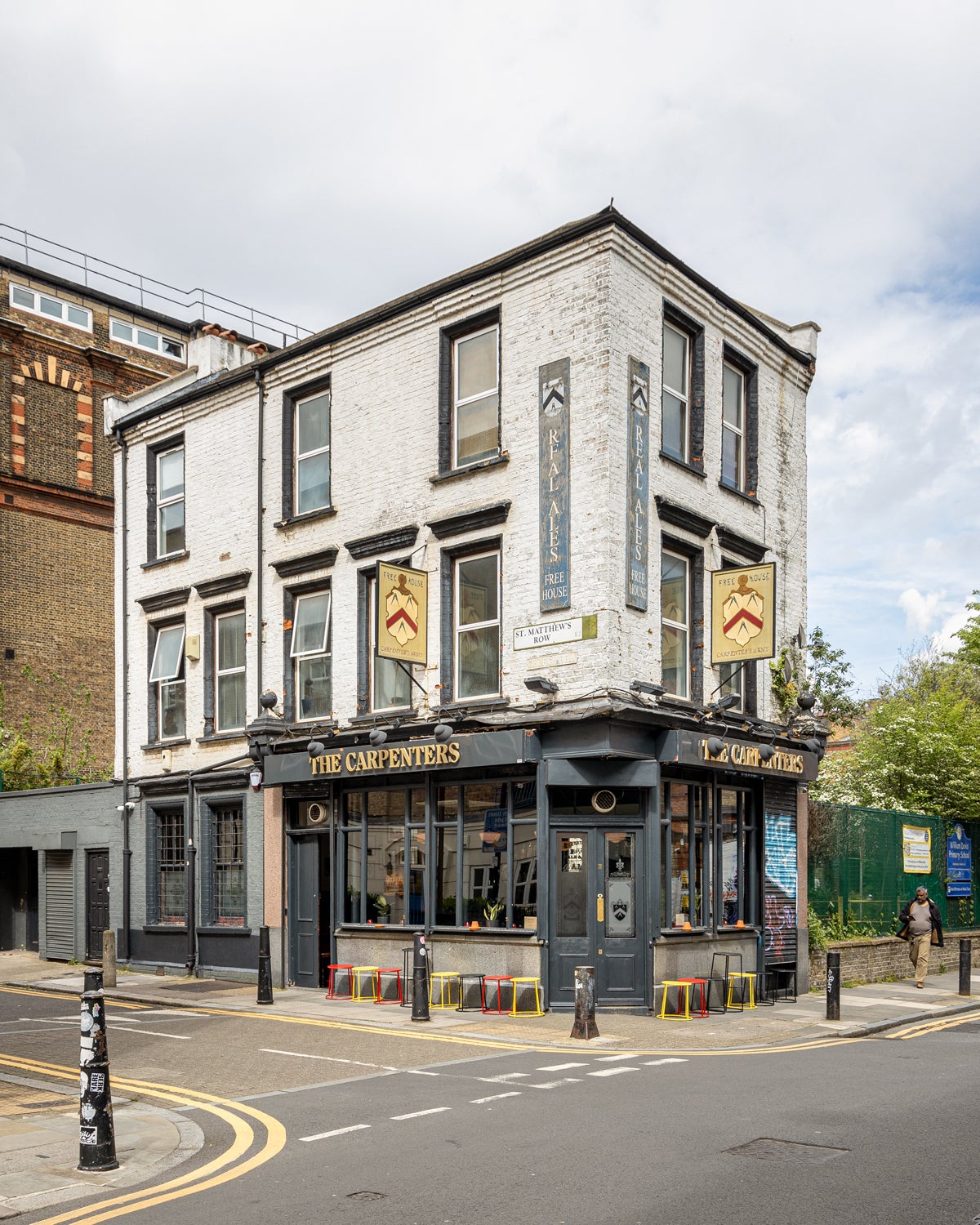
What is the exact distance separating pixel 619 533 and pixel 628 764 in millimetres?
3139

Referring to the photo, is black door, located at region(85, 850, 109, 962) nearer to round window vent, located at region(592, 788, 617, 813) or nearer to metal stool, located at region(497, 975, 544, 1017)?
metal stool, located at region(497, 975, 544, 1017)

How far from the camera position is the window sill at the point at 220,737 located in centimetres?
2245

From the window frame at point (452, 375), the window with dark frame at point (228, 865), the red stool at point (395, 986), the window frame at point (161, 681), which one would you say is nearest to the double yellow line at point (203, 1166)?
the red stool at point (395, 986)

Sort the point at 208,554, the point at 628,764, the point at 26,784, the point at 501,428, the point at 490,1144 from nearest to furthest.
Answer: the point at 490,1144 → the point at 628,764 → the point at 501,428 → the point at 208,554 → the point at 26,784

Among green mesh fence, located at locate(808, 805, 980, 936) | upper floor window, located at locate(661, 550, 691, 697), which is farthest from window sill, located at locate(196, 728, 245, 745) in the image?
green mesh fence, located at locate(808, 805, 980, 936)

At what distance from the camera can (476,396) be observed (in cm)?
1927

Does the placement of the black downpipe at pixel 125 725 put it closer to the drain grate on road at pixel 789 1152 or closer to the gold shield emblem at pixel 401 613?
the gold shield emblem at pixel 401 613

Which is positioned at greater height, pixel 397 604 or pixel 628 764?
pixel 397 604

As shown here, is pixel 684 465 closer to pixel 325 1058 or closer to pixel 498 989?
pixel 498 989

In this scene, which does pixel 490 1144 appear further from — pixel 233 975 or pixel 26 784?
pixel 26 784

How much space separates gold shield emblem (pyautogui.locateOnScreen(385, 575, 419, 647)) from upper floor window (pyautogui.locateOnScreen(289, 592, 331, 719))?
2.75 metres

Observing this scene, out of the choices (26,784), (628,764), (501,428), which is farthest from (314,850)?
(26,784)

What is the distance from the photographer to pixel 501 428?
18.6 m

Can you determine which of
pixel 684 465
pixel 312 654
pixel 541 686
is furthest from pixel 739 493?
pixel 312 654
